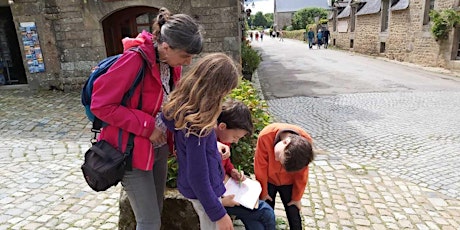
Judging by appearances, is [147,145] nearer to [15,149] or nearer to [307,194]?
[307,194]

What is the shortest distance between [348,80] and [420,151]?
274 inches

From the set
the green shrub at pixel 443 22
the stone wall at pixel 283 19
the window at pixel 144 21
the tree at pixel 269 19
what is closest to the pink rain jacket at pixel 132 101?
the window at pixel 144 21

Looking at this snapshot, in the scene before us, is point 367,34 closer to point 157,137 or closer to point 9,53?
point 9,53

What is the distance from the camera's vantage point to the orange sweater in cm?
249

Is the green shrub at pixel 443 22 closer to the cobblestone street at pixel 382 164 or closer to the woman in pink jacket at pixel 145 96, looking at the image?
the cobblestone street at pixel 382 164

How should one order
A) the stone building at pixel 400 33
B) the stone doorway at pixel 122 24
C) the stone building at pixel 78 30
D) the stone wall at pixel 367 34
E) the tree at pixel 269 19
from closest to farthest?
1. the stone building at pixel 78 30
2. the stone doorway at pixel 122 24
3. the stone building at pixel 400 33
4. the stone wall at pixel 367 34
5. the tree at pixel 269 19

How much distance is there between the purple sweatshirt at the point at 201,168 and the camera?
5.53ft

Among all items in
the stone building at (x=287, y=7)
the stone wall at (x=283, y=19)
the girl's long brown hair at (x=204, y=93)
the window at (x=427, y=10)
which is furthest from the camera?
the stone building at (x=287, y=7)

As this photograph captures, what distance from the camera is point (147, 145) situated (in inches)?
71.6

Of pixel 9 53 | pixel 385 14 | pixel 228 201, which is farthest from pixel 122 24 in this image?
pixel 385 14

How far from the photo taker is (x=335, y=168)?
14.9ft

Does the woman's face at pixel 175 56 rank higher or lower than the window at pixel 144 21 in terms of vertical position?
lower

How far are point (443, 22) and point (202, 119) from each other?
15785 millimetres

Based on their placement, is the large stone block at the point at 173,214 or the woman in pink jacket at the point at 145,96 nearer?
the woman in pink jacket at the point at 145,96
